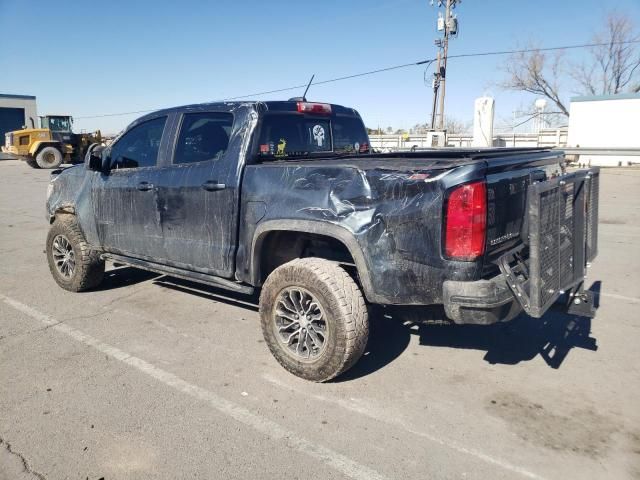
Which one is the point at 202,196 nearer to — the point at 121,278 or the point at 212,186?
the point at 212,186

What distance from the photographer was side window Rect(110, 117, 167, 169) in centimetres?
476

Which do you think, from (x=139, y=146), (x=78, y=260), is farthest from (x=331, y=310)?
(x=78, y=260)

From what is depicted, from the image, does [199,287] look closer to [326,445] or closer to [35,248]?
[326,445]

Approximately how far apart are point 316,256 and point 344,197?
836 mm

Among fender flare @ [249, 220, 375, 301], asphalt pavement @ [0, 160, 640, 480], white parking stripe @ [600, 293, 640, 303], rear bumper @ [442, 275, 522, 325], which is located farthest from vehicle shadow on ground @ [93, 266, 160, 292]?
white parking stripe @ [600, 293, 640, 303]

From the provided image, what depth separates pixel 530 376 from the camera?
3633 mm

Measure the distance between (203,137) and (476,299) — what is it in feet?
8.90

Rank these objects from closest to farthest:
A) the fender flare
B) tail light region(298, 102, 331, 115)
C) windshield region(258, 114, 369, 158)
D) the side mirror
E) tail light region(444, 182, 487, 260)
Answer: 1. tail light region(444, 182, 487, 260)
2. the fender flare
3. windshield region(258, 114, 369, 158)
4. tail light region(298, 102, 331, 115)
5. the side mirror

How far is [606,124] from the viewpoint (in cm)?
2739

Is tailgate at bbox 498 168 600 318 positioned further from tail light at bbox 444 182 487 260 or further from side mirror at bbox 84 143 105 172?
side mirror at bbox 84 143 105 172

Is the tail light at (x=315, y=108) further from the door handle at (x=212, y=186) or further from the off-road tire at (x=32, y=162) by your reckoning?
the off-road tire at (x=32, y=162)

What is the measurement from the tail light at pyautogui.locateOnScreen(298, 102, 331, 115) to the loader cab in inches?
1212

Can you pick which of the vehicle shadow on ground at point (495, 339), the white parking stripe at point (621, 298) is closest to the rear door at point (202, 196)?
the vehicle shadow on ground at point (495, 339)

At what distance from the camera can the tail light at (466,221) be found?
2898 millimetres
